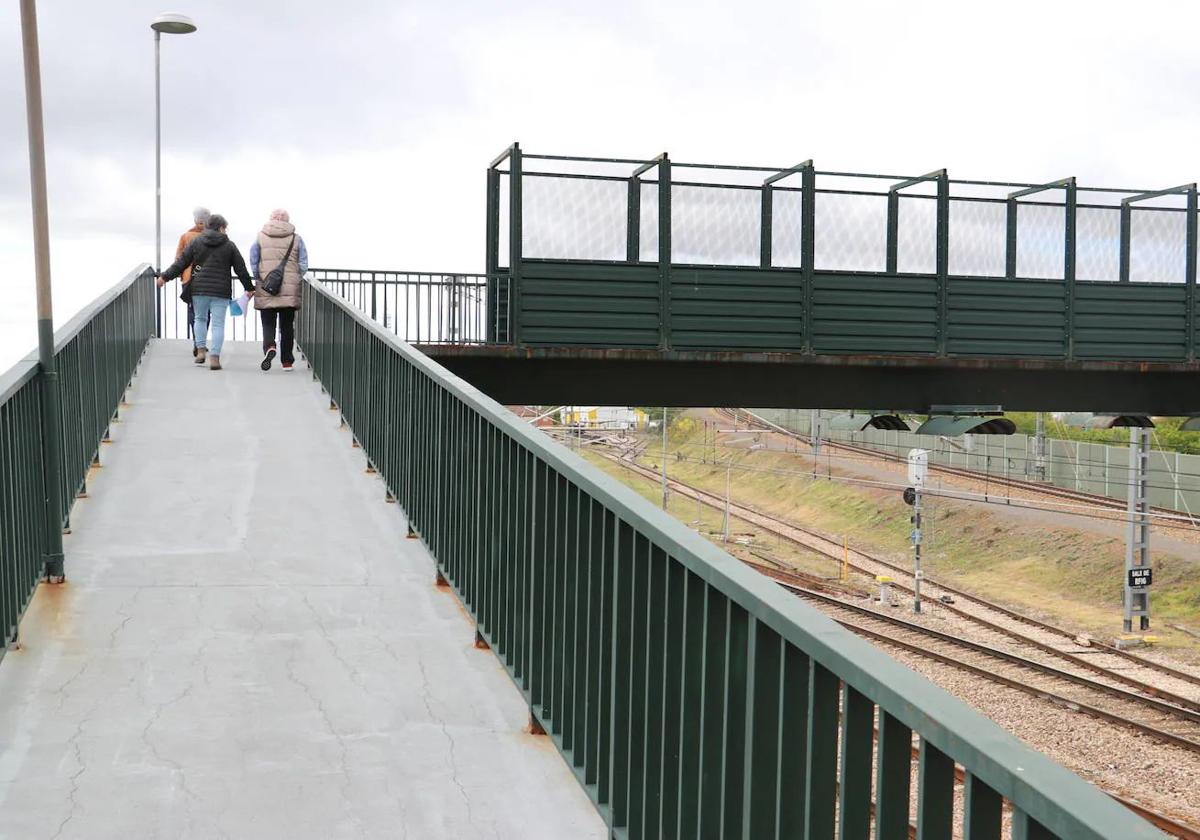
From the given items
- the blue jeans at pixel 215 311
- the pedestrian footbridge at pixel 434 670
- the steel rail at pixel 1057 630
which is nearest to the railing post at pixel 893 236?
the blue jeans at pixel 215 311

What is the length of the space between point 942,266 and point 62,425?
697 inches

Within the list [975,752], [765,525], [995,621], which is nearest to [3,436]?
[975,752]

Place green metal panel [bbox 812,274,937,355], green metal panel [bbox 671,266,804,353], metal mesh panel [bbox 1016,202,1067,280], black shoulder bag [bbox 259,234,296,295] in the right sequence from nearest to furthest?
black shoulder bag [bbox 259,234,296,295] → green metal panel [bbox 671,266,804,353] → green metal panel [bbox 812,274,937,355] → metal mesh panel [bbox 1016,202,1067,280]

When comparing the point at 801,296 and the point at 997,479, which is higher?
the point at 801,296

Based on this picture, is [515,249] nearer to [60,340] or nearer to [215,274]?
[215,274]

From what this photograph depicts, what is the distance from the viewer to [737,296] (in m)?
22.4

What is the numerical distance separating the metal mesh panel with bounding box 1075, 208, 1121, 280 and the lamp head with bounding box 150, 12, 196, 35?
51.0 feet

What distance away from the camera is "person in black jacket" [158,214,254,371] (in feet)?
54.8

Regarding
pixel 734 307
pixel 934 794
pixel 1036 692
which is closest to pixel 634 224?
pixel 734 307

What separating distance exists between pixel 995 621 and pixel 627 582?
119ft

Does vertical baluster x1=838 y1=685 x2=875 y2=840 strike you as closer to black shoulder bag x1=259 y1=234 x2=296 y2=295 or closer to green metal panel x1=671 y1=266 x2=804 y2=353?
black shoulder bag x1=259 y1=234 x2=296 y2=295

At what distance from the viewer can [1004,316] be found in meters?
23.8

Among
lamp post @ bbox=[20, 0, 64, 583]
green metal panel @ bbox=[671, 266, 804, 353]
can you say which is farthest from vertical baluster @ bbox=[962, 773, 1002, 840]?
green metal panel @ bbox=[671, 266, 804, 353]

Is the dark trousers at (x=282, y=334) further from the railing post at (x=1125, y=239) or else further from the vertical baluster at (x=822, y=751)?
the railing post at (x=1125, y=239)
